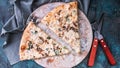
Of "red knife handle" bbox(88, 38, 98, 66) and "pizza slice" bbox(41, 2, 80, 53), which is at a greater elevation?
"pizza slice" bbox(41, 2, 80, 53)

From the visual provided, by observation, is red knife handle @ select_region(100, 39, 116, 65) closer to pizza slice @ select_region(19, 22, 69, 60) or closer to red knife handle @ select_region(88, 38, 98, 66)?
red knife handle @ select_region(88, 38, 98, 66)

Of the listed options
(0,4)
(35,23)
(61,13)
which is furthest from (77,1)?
(0,4)

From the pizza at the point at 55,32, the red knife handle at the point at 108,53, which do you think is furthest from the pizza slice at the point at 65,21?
the red knife handle at the point at 108,53

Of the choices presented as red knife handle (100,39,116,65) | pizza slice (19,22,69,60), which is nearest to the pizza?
pizza slice (19,22,69,60)

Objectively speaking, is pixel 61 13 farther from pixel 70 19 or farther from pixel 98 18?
pixel 98 18

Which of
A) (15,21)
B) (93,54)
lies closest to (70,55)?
(93,54)

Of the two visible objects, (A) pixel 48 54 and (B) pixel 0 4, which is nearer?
(A) pixel 48 54

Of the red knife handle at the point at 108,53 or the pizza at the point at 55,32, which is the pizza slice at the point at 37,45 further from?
the red knife handle at the point at 108,53
